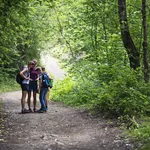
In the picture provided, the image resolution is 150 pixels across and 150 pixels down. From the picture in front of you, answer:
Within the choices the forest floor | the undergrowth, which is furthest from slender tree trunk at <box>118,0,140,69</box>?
the undergrowth

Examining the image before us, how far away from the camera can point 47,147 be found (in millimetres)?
6988

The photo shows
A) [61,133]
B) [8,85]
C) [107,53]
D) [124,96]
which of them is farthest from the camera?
[8,85]

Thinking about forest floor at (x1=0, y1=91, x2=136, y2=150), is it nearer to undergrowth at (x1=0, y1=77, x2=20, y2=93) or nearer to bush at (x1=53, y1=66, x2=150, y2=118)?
bush at (x1=53, y1=66, x2=150, y2=118)

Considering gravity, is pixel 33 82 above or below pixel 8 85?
above

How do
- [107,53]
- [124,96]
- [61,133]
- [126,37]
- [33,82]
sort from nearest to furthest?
1. [61,133]
2. [124,96]
3. [126,37]
4. [33,82]
5. [107,53]

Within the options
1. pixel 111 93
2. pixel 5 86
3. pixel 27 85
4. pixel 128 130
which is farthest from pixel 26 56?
pixel 128 130

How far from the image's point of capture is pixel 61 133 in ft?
28.6

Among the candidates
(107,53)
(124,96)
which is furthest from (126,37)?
(124,96)

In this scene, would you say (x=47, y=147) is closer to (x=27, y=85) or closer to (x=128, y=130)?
(x=128, y=130)

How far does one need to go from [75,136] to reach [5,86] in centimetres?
2285

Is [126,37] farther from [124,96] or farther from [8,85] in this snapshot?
[8,85]

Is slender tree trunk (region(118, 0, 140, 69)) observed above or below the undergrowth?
above

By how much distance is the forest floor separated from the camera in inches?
280

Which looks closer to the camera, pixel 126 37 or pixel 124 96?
pixel 124 96
